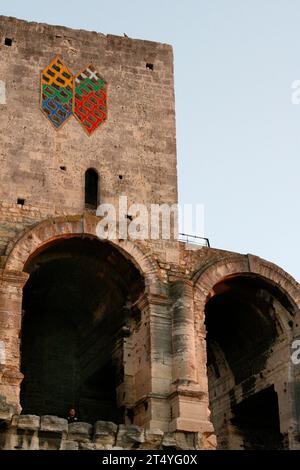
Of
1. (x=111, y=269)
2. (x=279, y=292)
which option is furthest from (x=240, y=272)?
(x=111, y=269)

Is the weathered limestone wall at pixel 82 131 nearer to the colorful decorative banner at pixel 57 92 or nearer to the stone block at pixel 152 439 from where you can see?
the colorful decorative banner at pixel 57 92

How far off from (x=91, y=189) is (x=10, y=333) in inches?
189

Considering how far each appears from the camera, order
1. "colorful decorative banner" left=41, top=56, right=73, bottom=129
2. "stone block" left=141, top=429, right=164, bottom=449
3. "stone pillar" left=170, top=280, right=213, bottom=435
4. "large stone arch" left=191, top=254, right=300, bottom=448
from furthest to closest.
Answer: "colorful decorative banner" left=41, top=56, right=73, bottom=129 < "large stone arch" left=191, top=254, right=300, bottom=448 < "stone pillar" left=170, top=280, right=213, bottom=435 < "stone block" left=141, top=429, right=164, bottom=449

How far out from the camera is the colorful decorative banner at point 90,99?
2500 centimetres

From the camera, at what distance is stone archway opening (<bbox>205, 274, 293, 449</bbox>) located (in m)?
25.1

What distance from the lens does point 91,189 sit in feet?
79.7

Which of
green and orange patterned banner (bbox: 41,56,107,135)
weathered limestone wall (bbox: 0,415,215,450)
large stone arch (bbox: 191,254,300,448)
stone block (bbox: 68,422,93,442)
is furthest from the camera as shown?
green and orange patterned banner (bbox: 41,56,107,135)

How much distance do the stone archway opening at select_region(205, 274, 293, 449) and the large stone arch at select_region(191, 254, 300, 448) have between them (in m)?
0.06

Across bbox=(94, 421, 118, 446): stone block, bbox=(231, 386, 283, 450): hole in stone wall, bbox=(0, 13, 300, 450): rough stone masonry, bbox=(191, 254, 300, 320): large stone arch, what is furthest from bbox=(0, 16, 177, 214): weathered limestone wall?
bbox=(231, 386, 283, 450): hole in stone wall

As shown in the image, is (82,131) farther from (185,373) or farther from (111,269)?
(185,373)

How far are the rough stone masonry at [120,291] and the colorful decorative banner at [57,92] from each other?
0.09 metres

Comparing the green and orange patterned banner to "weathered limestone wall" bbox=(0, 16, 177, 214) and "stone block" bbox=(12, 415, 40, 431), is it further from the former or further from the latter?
"stone block" bbox=(12, 415, 40, 431)
